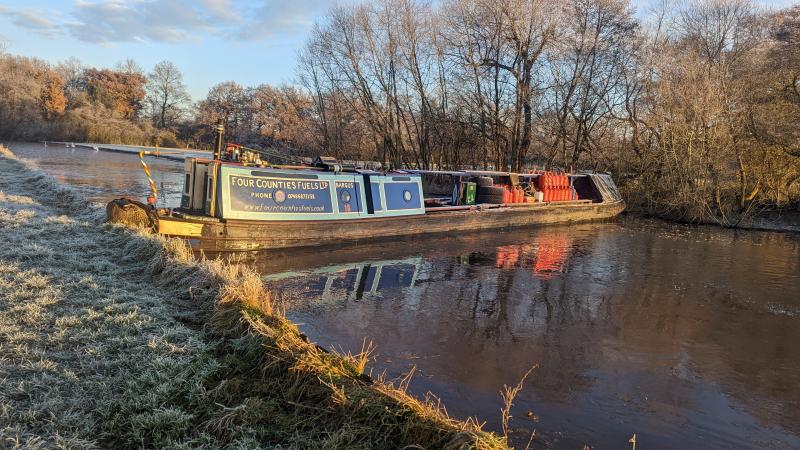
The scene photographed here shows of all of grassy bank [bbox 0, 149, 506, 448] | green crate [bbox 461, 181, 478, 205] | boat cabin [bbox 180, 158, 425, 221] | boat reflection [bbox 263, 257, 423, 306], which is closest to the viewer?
grassy bank [bbox 0, 149, 506, 448]

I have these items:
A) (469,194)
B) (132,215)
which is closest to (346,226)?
(132,215)

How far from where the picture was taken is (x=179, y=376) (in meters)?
3.81

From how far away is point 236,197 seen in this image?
974cm

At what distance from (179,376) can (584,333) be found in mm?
4569

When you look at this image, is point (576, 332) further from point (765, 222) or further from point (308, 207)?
point (765, 222)

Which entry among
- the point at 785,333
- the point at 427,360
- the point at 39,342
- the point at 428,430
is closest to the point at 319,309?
the point at 427,360

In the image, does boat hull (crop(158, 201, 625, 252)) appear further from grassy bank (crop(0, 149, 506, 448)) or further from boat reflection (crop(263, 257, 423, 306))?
grassy bank (crop(0, 149, 506, 448))

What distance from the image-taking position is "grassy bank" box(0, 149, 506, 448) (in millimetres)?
3170

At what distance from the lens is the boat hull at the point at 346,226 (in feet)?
30.6

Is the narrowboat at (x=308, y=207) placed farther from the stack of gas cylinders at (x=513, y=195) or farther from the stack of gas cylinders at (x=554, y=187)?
the stack of gas cylinders at (x=554, y=187)

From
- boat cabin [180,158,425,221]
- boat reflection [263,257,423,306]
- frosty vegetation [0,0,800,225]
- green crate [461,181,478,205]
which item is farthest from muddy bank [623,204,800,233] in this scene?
boat reflection [263,257,423,306]

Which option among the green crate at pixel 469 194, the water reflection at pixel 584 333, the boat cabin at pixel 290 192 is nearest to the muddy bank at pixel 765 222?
the water reflection at pixel 584 333

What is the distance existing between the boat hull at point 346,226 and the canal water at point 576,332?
332 millimetres

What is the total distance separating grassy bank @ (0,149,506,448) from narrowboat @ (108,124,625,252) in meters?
3.38
